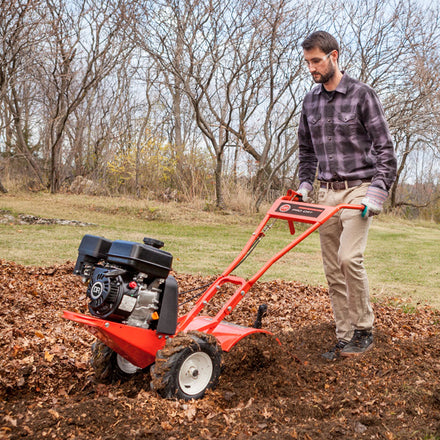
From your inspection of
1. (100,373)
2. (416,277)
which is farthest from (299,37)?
(100,373)

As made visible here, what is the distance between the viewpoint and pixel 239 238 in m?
11.6

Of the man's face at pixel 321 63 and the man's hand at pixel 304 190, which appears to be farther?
the man's hand at pixel 304 190

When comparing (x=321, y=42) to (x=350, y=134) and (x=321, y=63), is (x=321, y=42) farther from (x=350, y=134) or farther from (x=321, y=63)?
(x=350, y=134)

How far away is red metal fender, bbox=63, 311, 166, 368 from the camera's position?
101 inches

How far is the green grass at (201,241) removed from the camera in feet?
25.0

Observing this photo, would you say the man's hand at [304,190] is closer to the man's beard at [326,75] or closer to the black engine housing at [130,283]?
the man's beard at [326,75]

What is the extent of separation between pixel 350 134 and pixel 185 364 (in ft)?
6.49

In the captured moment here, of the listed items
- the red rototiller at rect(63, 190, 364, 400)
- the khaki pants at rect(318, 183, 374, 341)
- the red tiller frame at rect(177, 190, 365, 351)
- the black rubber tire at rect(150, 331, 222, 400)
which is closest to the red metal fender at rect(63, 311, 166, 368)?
the red rototiller at rect(63, 190, 364, 400)

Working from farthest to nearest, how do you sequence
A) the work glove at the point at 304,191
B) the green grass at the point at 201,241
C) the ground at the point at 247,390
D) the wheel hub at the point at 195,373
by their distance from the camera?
the green grass at the point at 201,241 → the work glove at the point at 304,191 → the wheel hub at the point at 195,373 → the ground at the point at 247,390

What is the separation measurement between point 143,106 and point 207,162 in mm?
4627

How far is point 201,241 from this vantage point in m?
10.8

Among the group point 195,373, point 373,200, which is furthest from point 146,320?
point 373,200

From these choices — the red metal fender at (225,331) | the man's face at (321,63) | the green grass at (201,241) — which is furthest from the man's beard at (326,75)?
the green grass at (201,241)

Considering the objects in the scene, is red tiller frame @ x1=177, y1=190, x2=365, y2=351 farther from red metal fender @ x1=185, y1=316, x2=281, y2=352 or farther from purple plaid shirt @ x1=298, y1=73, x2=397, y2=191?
purple plaid shirt @ x1=298, y1=73, x2=397, y2=191
